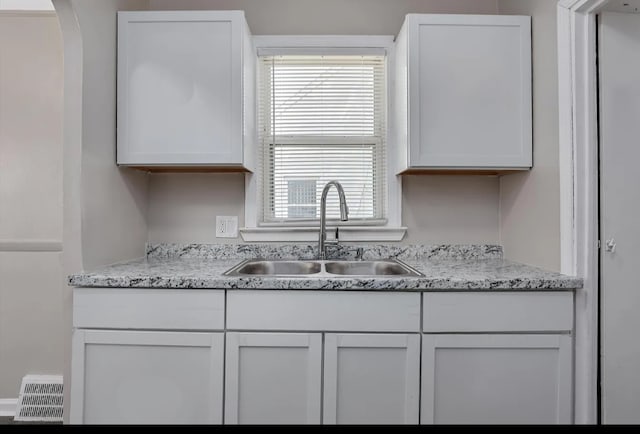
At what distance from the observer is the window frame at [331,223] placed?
210 centimetres

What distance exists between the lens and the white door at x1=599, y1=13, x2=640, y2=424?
1.44m

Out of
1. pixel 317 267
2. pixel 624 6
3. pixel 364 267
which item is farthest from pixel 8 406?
pixel 624 6

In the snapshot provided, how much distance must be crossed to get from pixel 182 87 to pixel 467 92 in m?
1.32

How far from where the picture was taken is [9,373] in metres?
2.14

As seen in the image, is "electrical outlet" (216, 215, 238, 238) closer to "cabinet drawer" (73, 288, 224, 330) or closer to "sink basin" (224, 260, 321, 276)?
"sink basin" (224, 260, 321, 276)

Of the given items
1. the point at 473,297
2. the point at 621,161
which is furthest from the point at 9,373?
the point at 621,161

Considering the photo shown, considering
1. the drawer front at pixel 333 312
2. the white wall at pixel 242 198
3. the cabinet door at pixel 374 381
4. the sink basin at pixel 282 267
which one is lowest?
the cabinet door at pixel 374 381

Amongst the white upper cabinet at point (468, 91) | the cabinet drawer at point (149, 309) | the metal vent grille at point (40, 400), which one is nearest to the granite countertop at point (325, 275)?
the cabinet drawer at point (149, 309)

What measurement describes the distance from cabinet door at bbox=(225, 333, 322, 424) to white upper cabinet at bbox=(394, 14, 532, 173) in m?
0.96

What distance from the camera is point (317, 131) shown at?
7.07ft

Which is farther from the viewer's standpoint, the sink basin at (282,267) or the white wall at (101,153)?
the sink basin at (282,267)

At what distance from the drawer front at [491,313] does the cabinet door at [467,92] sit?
647 millimetres

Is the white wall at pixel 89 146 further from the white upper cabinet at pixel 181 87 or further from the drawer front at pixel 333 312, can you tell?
the drawer front at pixel 333 312
